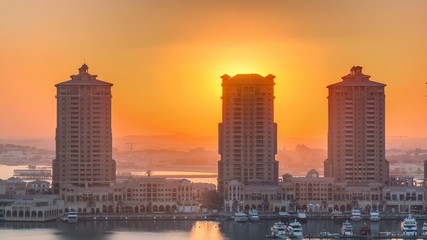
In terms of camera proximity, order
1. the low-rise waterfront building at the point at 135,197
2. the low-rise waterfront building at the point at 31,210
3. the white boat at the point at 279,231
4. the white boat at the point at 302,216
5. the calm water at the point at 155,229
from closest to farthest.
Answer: the white boat at the point at 279,231 < the calm water at the point at 155,229 < the low-rise waterfront building at the point at 31,210 < the white boat at the point at 302,216 < the low-rise waterfront building at the point at 135,197

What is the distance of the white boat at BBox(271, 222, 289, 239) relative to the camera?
2965 inches

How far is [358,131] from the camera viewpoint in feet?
321

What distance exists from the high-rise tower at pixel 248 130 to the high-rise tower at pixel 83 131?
9.36m

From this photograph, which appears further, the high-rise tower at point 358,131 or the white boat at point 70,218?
the high-rise tower at point 358,131

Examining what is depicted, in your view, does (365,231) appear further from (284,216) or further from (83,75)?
(83,75)

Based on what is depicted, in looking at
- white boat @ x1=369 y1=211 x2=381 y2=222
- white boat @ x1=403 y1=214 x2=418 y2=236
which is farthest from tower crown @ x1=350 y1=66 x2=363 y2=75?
white boat @ x1=403 y1=214 x2=418 y2=236

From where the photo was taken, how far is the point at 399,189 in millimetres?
93125

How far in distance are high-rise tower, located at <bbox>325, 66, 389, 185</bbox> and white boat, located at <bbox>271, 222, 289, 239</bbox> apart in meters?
21.4

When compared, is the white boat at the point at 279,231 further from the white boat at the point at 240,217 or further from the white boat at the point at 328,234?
the white boat at the point at 240,217

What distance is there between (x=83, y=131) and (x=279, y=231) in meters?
25.1

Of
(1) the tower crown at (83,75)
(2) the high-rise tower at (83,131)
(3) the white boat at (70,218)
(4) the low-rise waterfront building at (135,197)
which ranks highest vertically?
(1) the tower crown at (83,75)

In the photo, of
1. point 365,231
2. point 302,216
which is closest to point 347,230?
point 365,231

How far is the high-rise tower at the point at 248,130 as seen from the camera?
3807 inches

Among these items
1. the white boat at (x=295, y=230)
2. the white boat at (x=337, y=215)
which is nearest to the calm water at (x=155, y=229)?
the white boat at (x=337, y=215)
